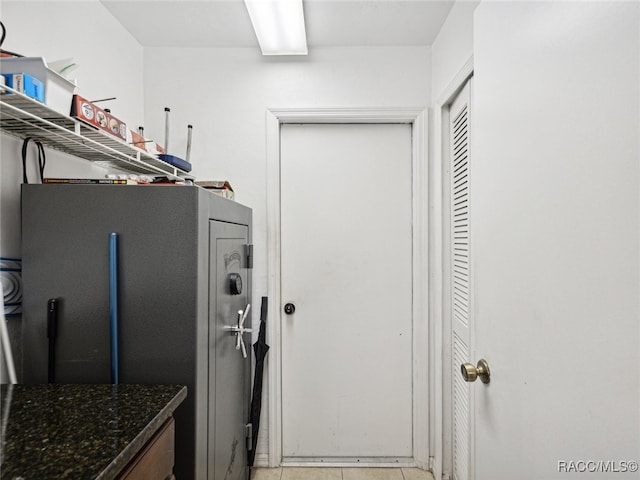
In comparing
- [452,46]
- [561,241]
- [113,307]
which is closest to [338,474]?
[113,307]

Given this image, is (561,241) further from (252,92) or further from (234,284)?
(252,92)

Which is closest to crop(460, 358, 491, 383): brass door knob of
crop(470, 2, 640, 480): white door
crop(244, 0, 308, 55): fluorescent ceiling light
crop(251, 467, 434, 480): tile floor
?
crop(470, 2, 640, 480): white door

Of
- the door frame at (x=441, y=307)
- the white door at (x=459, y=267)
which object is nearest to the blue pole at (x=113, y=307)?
the white door at (x=459, y=267)

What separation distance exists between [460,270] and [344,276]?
631mm

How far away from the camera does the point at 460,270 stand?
1543 mm

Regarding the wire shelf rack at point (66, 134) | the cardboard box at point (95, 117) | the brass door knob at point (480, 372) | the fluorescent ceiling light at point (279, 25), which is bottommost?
the brass door knob at point (480, 372)

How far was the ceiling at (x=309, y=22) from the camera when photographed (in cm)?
151

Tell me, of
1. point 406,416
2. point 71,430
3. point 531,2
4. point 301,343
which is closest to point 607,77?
point 531,2

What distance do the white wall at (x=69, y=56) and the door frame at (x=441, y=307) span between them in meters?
1.62

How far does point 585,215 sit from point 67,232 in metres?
1.22

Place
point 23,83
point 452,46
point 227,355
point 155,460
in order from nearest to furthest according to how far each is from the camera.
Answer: point 155,460
point 23,83
point 227,355
point 452,46

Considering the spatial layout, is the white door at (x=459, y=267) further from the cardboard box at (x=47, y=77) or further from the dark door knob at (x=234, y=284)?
the cardboard box at (x=47, y=77)

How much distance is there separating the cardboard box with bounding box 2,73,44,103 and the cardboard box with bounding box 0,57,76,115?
25 millimetres

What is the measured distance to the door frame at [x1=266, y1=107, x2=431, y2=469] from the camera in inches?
71.7
